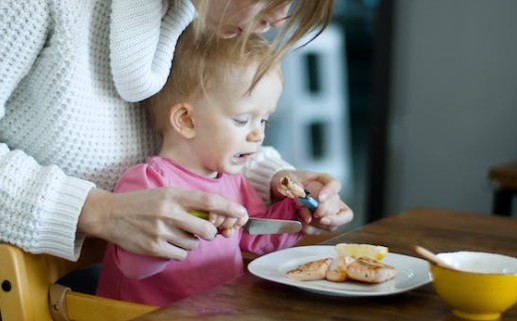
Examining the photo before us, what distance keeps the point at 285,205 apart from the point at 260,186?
114 mm

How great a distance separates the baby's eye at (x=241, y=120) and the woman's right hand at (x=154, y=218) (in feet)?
0.87

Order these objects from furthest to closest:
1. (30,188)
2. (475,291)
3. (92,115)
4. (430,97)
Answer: (430,97) < (92,115) < (30,188) < (475,291)

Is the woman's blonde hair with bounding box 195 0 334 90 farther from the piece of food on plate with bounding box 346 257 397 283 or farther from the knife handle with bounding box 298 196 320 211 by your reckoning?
the piece of food on plate with bounding box 346 257 397 283

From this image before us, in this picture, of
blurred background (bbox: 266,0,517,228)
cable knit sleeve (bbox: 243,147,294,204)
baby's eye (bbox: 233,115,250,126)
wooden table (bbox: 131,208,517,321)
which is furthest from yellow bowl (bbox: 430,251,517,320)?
blurred background (bbox: 266,0,517,228)

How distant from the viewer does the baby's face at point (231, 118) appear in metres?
1.32

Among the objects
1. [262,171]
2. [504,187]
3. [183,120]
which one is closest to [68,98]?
[183,120]

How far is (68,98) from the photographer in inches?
48.2

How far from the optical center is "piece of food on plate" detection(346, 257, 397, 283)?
1024 mm

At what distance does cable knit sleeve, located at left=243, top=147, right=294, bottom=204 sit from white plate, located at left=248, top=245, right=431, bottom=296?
0.28 meters

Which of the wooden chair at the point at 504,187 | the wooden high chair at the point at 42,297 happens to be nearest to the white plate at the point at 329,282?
the wooden high chair at the point at 42,297

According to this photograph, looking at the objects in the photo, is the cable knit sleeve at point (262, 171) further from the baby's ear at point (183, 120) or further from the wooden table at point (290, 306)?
the wooden table at point (290, 306)

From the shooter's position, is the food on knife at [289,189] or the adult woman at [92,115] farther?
the food on knife at [289,189]

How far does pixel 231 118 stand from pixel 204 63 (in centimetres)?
10

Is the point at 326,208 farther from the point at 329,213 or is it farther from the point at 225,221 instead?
the point at 225,221
